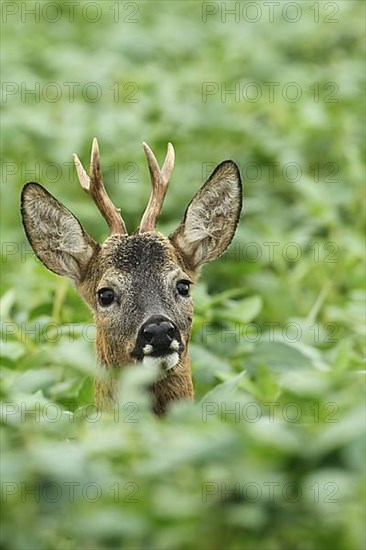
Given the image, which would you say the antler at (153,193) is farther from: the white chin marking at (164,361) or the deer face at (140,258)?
the white chin marking at (164,361)

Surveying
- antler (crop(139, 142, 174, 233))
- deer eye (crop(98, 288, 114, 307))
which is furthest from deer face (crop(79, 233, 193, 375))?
antler (crop(139, 142, 174, 233))

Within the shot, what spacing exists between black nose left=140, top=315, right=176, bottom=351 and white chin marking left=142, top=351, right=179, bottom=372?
0.12 ft

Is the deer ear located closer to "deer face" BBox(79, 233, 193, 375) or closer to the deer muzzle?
"deer face" BBox(79, 233, 193, 375)

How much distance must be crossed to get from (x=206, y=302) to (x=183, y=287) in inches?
37.5

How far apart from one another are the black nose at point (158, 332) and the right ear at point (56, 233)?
2.59 ft

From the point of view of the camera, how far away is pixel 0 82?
1352cm

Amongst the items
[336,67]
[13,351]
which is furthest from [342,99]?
[13,351]

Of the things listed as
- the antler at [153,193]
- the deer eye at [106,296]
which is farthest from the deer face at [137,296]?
the antler at [153,193]

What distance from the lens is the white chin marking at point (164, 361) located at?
6.75 meters

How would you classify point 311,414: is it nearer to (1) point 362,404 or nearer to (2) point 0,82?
(1) point 362,404

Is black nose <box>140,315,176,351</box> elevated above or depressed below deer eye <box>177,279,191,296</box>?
below

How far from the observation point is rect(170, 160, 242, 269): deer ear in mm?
7637

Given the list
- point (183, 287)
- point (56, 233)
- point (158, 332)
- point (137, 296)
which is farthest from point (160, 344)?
point (56, 233)

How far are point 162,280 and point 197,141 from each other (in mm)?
4844
